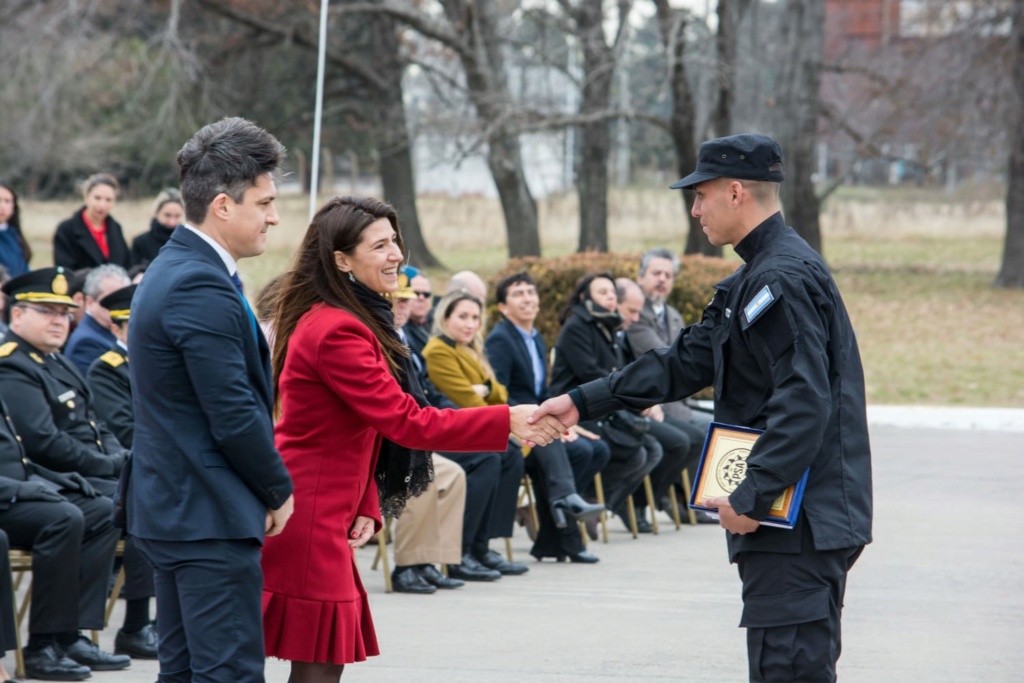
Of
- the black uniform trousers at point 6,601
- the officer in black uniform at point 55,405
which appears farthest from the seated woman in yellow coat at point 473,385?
the black uniform trousers at point 6,601

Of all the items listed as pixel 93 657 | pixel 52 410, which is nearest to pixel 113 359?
pixel 52 410

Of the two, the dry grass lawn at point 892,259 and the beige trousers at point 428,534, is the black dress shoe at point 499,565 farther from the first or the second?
the dry grass lawn at point 892,259

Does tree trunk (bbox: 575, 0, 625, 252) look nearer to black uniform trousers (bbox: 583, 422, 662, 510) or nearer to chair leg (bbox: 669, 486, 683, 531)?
chair leg (bbox: 669, 486, 683, 531)

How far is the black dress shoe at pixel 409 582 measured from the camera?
753 centimetres

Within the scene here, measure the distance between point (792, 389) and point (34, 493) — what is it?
3.65m

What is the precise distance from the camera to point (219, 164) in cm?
367

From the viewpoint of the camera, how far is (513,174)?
22031 mm

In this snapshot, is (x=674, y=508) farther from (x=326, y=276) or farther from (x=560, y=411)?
(x=326, y=276)

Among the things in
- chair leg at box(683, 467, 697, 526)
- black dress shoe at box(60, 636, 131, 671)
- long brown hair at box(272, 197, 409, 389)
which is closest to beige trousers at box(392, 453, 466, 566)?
black dress shoe at box(60, 636, 131, 671)

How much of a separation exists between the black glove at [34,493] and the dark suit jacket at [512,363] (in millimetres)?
3451

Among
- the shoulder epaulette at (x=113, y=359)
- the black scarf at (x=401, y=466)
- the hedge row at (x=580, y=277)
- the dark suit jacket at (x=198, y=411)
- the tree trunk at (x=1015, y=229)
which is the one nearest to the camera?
the dark suit jacket at (x=198, y=411)

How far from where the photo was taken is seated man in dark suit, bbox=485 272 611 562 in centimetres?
838

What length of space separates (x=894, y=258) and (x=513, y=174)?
36.7 feet

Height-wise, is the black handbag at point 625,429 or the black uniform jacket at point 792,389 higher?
the black uniform jacket at point 792,389
